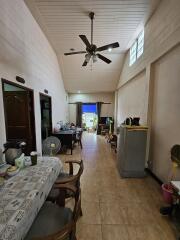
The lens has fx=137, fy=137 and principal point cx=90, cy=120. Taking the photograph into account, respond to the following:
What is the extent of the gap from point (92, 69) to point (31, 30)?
350 centimetres

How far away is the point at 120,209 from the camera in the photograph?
2.09m

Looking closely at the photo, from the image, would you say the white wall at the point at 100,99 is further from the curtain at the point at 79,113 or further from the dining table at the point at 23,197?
the dining table at the point at 23,197

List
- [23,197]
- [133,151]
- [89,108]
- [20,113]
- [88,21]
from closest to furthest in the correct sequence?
[23,197]
[133,151]
[20,113]
[88,21]
[89,108]

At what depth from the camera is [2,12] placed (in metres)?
2.11

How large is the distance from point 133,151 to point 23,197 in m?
2.41

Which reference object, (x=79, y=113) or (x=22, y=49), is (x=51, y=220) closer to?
(x=22, y=49)

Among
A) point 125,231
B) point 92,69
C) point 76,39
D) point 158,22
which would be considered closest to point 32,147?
point 125,231

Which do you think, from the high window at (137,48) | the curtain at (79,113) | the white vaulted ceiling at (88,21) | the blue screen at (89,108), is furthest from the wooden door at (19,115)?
the blue screen at (89,108)

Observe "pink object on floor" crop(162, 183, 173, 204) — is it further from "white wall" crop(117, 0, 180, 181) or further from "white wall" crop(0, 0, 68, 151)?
"white wall" crop(0, 0, 68, 151)

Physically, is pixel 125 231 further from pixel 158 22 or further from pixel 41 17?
pixel 41 17

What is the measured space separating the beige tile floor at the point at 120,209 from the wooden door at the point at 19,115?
1724 millimetres

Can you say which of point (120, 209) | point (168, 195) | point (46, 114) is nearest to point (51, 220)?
point (120, 209)

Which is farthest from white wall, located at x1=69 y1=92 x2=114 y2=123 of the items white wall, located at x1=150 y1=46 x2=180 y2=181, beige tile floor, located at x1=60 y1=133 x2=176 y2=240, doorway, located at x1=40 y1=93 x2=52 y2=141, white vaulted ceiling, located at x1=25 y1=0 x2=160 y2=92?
beige tile floor, located at x1=60 y1=133 x2=176 y2=240

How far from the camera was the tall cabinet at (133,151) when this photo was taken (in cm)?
299
